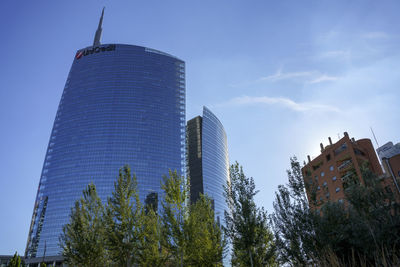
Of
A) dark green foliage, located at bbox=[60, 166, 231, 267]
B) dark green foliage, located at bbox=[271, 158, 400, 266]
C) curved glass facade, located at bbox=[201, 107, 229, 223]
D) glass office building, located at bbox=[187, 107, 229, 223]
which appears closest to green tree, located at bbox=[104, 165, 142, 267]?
dark green foliage, located at bbox=[60, 166, 231, 267]

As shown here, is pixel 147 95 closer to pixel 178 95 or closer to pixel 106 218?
pixel 178 95

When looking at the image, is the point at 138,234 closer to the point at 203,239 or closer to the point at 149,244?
the point at 149,244

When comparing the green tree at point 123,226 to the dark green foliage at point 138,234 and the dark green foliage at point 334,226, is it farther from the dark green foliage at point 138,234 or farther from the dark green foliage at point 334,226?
the dark green foliage at point 334,226

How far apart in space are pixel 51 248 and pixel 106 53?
10094cm

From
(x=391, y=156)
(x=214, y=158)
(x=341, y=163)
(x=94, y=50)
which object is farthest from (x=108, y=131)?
(x=391, y=156)

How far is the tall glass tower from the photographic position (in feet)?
362

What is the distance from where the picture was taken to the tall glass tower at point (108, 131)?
110 m

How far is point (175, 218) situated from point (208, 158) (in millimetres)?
136601

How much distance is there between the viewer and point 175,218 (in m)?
18.6

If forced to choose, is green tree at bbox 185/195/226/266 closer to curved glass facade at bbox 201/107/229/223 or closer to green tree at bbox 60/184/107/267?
green tree at bbox 60/184/107/267

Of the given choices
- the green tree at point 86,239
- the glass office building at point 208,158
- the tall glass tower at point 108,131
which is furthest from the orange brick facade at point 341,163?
the glass office building at point 208,158

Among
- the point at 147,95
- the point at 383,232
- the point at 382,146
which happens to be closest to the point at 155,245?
the point at 383,232

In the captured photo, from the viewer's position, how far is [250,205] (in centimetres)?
1900

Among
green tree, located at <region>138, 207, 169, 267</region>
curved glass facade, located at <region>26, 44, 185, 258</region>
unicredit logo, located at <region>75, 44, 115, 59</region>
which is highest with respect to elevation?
unicredit logo, located at <region>75, 44, 115, 59</region>
